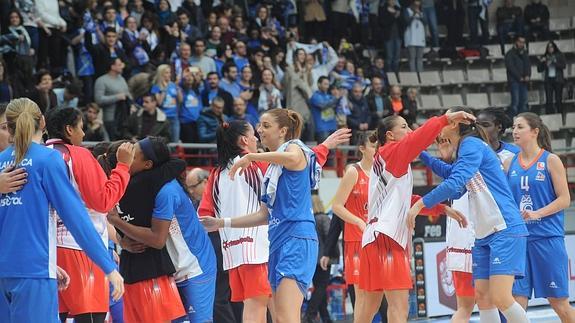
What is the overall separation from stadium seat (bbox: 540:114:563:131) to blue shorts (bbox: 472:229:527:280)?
52.7 feet

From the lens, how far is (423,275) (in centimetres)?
1294

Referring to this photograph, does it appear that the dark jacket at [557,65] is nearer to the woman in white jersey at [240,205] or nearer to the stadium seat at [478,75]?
the stadium seat at [478,75]

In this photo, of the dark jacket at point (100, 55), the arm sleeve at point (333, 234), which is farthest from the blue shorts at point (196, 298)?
the dark jacket at point (100, 55)

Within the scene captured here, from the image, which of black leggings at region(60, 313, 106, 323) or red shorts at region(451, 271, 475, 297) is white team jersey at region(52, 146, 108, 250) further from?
red shorts at region(451, 271, 475, 297)

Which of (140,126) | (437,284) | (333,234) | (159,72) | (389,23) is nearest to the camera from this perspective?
(333,234)

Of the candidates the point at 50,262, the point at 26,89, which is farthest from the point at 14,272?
the point at 26,89

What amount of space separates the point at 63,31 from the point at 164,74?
6.42ft

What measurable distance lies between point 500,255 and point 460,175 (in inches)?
28.8

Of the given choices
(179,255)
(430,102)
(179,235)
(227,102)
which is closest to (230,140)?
(179,235)

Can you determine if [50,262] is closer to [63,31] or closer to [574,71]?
[63,31]

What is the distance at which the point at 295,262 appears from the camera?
6.77 meters

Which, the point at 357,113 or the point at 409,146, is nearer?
the point at 409,146

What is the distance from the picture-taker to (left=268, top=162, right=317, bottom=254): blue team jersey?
6895mm

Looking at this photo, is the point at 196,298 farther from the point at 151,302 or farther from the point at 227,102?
the point at 227,102
